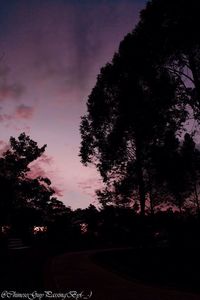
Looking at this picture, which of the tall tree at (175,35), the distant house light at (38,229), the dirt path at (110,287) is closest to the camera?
→ the dirt path at (110,287)

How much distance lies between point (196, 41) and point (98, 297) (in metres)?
11.9

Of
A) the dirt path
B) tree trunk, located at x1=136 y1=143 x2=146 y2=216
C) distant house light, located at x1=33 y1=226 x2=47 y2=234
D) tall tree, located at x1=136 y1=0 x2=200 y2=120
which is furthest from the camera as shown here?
distant house light, located at x1=33 y1=226 x2=47 y2=234

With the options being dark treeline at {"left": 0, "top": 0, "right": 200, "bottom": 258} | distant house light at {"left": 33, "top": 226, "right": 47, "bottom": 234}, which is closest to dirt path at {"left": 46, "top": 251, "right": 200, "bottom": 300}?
dark treeline at {"left": 0, "top": 0, "right": 200, "bottom": 258}

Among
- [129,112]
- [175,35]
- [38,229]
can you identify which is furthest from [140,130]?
[38,229]

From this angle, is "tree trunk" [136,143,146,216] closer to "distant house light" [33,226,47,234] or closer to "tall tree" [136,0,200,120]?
"tall tree" [136,0,200,120]

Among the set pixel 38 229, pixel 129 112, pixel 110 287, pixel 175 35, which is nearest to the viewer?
pixel 110 287

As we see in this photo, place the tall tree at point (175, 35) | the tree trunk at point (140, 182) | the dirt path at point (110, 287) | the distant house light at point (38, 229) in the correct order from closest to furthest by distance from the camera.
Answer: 1. the dirt path at point (110, 287)
2. the tall tree at point (175, 35)
3. the tree trunk at point (140, 182)
4. the distant house light at point (38, 229)

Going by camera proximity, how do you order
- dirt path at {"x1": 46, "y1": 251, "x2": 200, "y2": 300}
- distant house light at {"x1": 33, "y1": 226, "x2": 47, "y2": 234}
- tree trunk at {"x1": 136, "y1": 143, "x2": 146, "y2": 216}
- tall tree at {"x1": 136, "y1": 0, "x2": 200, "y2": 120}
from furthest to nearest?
distant house light at {"x1": 33, "y1": 226, "x2": 47, "y2": 234}, tree trunk at {"x1": 136, "y1": 143, "x2": 146, "y2": 216}, tall tree at {"x1": 136, "y1": 0, "x2": 200, "y2": 120}, dirt path at {"x1": 46, "y1": 251, "x2": 200, "y2": 300}

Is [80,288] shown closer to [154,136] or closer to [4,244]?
[154,136]

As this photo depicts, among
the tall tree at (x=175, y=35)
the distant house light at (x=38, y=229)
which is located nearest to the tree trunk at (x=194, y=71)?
the tall tree at (x=175, y=35)

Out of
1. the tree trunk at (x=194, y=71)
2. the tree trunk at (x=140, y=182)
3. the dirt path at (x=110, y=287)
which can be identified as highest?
the tree trunk at (x=194, y=71)

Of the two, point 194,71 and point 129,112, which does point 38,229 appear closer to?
point 129,112

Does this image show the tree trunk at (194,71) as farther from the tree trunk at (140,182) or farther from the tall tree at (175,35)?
the tree trunk at (140,182)

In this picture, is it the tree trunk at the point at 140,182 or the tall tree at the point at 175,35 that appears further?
the tree trunk at the point at 140,182
